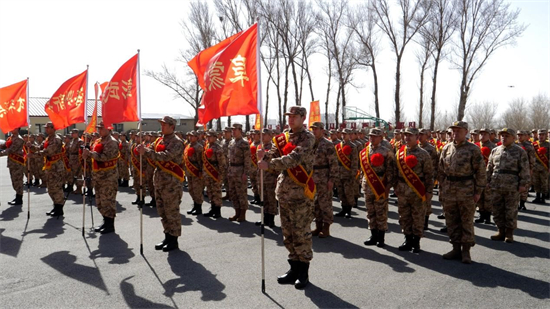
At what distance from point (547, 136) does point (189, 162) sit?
1125 cm

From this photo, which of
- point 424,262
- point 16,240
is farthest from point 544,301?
point 16,240

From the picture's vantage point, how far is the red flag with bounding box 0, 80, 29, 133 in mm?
9344

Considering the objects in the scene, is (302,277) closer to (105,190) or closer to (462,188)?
(462,188)

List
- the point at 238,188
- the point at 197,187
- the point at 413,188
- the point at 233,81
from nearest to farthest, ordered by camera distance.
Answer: the point at 233,81, the point at 413,188, the point at 238,188, the point at 197,187

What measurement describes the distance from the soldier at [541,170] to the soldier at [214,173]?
31.9 feet

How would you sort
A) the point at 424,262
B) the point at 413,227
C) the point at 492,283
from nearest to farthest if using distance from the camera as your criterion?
the point at 492,283 < the point at 424,262 < the point at 413,227

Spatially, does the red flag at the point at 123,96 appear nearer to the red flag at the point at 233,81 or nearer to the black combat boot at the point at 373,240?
the red flag at the point at 233,81

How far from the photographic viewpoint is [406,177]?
651 cm

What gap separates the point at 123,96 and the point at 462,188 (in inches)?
→ 242

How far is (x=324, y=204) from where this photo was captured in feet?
24.2

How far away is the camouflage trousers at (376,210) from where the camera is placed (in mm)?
6766

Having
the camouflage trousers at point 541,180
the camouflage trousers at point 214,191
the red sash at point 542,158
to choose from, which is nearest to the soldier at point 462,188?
Result: the camouflage trousers at point 214,191

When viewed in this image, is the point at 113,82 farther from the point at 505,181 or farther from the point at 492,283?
the point at 505,181

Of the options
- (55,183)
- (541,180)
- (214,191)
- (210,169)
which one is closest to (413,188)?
(214,191)
